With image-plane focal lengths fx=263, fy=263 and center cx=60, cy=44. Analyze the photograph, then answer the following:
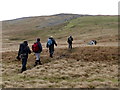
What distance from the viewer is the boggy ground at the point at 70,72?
18047mm

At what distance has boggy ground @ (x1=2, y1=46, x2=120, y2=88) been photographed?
18.0 m

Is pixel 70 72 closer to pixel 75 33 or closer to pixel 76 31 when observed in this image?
pixel 75 33

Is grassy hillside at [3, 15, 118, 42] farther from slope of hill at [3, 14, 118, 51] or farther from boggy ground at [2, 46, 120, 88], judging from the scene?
boggy ground at [2, 46, 120, 88]

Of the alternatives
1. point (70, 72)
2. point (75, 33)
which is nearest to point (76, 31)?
point (75, 33)

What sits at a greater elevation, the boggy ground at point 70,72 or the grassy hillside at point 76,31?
the grassy hillside at point 76,31

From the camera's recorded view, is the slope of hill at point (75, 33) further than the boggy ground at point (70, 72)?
Yes

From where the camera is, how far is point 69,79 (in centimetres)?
1992

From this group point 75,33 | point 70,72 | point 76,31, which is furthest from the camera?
point 76,31

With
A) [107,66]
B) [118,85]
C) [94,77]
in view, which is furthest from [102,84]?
[107,66]

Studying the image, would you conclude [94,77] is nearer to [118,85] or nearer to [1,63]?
[118,85]

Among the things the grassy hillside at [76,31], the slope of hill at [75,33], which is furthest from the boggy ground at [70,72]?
the grassy hillside at [76,31]

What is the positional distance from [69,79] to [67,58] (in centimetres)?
1038

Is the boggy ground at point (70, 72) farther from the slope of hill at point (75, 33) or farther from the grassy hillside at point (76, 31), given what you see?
the grassy hillside at point (76, 31)

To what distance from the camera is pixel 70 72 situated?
22266 mm
